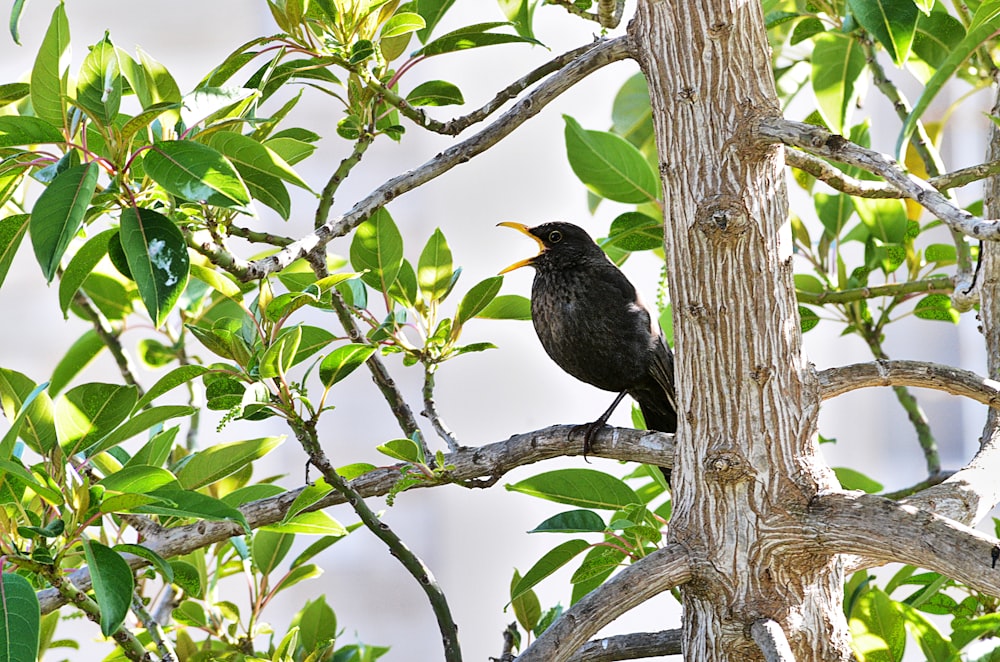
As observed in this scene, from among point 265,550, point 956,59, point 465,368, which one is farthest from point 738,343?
point 465,368

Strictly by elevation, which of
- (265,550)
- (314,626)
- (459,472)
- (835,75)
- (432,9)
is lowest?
(314,626)

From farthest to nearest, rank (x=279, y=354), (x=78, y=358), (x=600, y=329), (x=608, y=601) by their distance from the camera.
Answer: (x=600, y=329), (x=78, y=358), (x=279, y=354), (x=608, y=601)

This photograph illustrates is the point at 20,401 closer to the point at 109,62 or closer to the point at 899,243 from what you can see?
the point at 109,62

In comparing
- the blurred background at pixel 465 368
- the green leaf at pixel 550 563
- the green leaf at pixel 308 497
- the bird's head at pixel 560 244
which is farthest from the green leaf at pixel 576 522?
the blurred background at pixel 465 368

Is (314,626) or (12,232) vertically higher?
(12,232)

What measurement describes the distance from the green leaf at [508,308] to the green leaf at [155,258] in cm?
61

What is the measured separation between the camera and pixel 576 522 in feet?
3.44

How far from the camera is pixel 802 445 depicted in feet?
2.72

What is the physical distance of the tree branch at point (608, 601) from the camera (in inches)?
28.8

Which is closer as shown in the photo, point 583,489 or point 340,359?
point 340,359

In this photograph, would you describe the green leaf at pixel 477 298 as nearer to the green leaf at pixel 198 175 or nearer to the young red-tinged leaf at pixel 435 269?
the young red-tinged leaf at pixel 435 269

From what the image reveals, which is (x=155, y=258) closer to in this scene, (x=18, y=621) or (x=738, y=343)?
(x=18, y=621)

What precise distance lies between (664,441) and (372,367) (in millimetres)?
375

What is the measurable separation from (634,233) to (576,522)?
39cm
